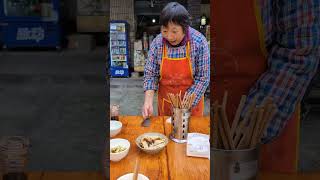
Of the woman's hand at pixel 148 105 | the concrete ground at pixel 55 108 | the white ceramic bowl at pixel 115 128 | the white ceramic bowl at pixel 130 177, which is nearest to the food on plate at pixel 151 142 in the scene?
the white ceramic bowl at pixel 115 128

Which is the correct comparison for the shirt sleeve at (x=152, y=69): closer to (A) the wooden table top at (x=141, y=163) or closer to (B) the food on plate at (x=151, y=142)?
(A) the wooden table top at (x=141, y=163)

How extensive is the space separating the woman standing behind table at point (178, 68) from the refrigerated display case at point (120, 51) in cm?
25

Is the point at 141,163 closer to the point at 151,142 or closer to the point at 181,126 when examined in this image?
the point at 151,142

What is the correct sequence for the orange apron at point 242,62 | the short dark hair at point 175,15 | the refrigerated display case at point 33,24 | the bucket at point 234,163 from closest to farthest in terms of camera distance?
the bucket at point 234,163 < the orange apron at point 242,62 < the short dark hair at point 175,15 < the refrigerated display case at point 33,24

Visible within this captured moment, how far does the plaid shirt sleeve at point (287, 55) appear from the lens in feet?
4.16

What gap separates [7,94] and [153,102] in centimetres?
390

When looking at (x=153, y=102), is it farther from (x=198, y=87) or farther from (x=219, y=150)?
(x=219, y=150)

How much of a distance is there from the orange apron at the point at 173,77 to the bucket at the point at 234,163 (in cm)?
122

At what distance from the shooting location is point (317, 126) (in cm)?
444

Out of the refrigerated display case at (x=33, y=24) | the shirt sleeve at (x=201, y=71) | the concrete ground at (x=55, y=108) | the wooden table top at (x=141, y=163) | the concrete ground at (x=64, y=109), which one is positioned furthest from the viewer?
the concrete ground at (x=55, y=108)

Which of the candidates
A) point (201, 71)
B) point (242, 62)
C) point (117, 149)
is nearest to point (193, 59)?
point (201, 71)

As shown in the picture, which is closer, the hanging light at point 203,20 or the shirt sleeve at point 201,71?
the hanging light at point 203,20

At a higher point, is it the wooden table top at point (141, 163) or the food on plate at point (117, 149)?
the food on plate at point (117, 149)

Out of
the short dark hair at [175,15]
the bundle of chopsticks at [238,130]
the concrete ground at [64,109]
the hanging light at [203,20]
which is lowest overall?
the concrete ground at [64,109]
